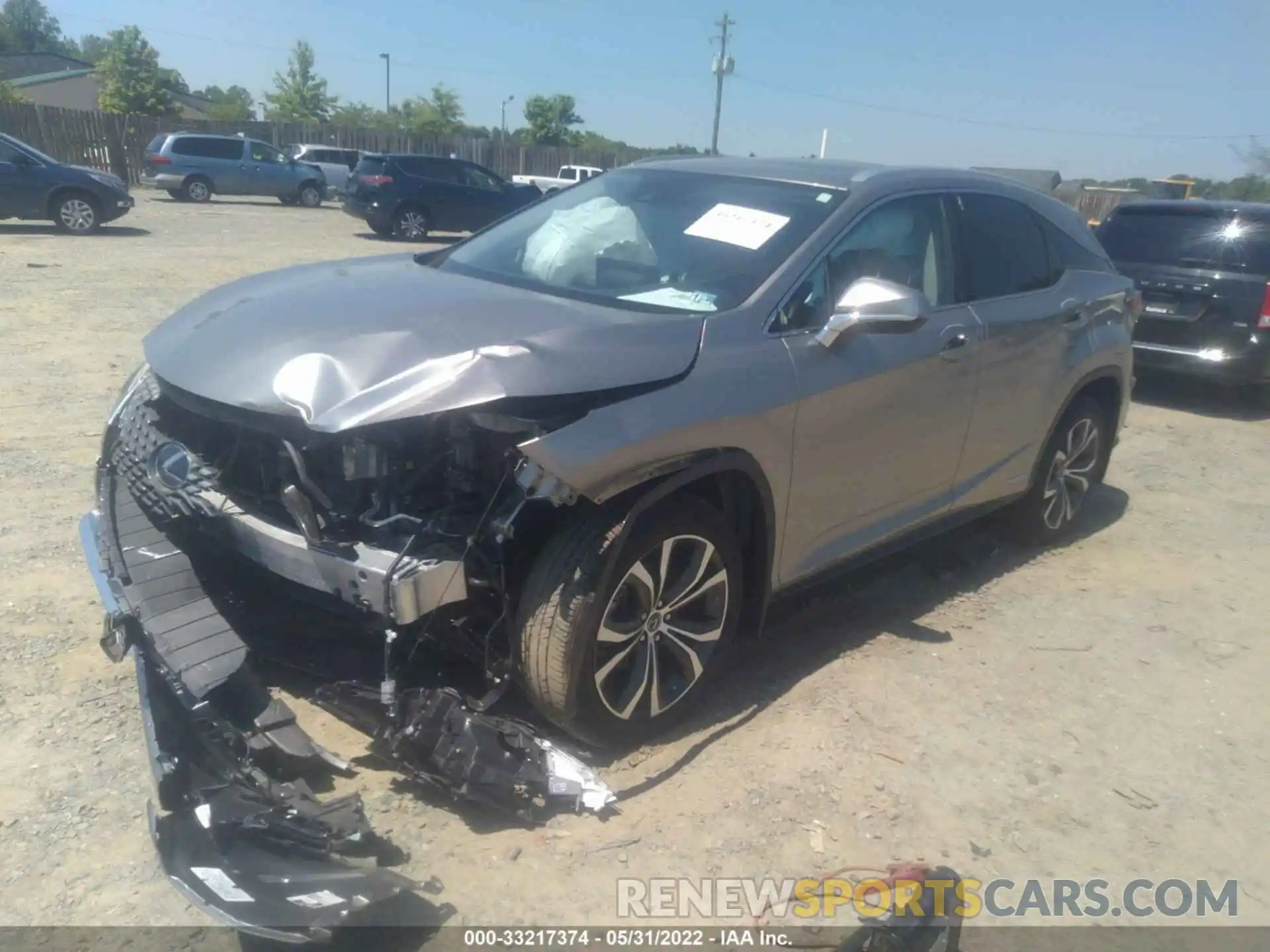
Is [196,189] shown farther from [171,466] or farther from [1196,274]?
[171,466]

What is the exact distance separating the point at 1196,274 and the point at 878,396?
Answer: 6309 millimetres

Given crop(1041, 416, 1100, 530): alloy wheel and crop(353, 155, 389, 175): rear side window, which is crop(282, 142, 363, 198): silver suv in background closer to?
crop(353, 155, 389, 175): rear side window

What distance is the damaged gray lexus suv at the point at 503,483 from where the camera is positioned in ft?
9.20

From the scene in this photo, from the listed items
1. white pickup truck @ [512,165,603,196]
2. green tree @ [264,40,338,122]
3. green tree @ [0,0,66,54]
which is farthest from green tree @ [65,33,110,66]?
white pickup truck @ [512,165,603,196]

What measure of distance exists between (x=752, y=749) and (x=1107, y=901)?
3.71ft

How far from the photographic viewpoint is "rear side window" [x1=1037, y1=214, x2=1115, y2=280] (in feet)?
16.4

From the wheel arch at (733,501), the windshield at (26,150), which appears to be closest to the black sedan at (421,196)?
the windshield at (26,150)

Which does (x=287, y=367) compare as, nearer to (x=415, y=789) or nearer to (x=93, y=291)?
(x=415, y=789)

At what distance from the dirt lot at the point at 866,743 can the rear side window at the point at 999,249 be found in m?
1.45

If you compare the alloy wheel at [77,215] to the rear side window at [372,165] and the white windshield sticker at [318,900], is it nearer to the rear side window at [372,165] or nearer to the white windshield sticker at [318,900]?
the rear side window at [372,165]

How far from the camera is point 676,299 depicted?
3605mm

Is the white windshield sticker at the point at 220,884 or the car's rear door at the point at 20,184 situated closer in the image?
the white windshield sticker at the point at 220,884

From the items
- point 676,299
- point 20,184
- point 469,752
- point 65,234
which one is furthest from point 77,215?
point 469,752

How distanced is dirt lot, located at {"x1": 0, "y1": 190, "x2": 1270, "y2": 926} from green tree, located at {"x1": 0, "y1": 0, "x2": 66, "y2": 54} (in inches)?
4707
